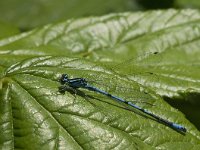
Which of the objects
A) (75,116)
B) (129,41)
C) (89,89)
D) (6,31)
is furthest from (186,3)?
(75,116)

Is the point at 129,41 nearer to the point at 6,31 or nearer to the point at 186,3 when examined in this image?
the point at 6,31

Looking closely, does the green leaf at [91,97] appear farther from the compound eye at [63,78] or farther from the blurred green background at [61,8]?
the blurred green background at [61,8]

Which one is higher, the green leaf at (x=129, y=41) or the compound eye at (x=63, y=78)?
the green leaf at (x=129, y=41)

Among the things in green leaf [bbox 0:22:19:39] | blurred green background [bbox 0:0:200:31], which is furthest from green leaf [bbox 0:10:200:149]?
blurred green background [bbox 0:0:200:31]

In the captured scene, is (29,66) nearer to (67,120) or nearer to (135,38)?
(67,120)

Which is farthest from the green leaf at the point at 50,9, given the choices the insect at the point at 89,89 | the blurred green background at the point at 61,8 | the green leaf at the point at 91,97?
the insect at the point at 89,89

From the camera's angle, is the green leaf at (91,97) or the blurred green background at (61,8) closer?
the green leaf at (91,97)

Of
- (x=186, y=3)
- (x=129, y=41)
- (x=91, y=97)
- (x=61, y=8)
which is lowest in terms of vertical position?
(x=91, y=97)
